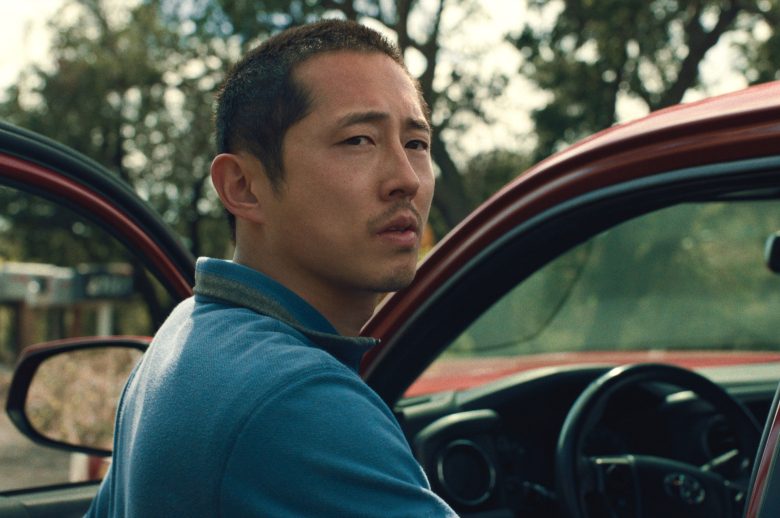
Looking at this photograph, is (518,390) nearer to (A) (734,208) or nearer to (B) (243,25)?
(A) (734,208)

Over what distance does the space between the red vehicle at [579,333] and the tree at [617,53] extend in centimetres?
1502

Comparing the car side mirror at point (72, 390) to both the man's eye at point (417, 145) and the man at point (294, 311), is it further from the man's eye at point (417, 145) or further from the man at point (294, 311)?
the man's eye at point (417, 145)

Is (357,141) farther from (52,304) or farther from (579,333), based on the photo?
(579,333)

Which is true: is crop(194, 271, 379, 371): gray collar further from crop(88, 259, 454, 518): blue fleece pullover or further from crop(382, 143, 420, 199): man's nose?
crop(382, 143, 420, 199): man's nose

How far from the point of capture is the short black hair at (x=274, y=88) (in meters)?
1.47

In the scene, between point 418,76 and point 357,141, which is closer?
point 357,141

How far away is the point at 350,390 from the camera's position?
1.17m

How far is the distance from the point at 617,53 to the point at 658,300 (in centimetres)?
1657

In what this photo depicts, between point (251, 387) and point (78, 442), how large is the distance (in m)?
1.27

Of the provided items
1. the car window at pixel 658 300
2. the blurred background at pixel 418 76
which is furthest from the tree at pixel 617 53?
the car window at pixel 658 300

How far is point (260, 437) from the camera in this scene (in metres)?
1.10

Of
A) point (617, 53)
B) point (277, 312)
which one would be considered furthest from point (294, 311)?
point (617, 53)

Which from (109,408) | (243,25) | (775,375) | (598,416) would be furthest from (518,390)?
(243,25)

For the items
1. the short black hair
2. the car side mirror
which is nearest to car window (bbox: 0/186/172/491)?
the car side mirror
